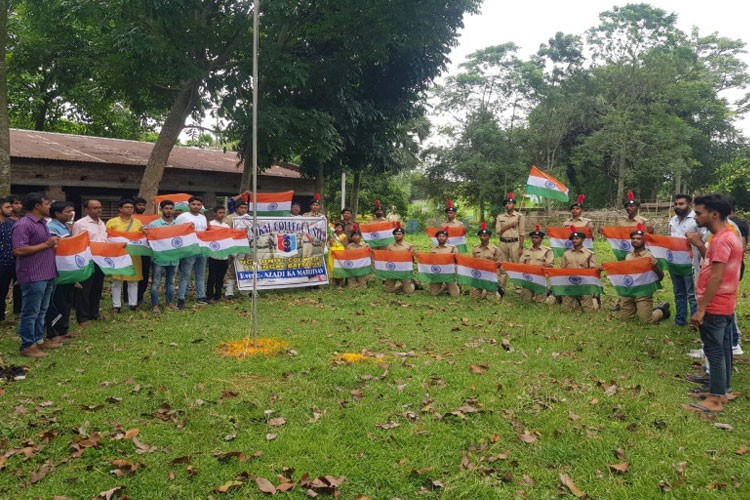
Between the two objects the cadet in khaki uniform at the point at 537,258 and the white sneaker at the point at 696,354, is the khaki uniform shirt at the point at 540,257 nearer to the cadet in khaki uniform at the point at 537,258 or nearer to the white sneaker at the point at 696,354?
the cadet in khaki uniform at the point at 537,258

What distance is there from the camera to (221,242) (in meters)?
10.5

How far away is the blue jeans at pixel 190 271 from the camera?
10006 mm

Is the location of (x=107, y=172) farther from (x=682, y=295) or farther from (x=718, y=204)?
(x=718, y=204)

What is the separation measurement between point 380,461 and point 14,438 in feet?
10.3

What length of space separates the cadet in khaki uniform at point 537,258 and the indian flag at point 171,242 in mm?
6804

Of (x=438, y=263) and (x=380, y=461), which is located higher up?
(x=438, y=263)

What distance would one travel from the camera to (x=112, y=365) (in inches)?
254

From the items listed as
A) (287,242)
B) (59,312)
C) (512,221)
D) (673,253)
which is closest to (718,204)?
(673,253)

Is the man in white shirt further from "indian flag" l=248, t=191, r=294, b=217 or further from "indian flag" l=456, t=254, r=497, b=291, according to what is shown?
"indian flag" l=456, t=254, r=497, b=291

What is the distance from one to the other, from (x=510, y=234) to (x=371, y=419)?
8014 mm

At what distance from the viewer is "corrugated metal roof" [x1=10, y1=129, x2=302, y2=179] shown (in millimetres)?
17156

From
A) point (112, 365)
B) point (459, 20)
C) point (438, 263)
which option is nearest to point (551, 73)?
point (459, 20)

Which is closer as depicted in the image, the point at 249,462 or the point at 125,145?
the point at 249,462

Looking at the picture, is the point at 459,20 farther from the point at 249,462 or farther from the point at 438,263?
the point at 249,462
